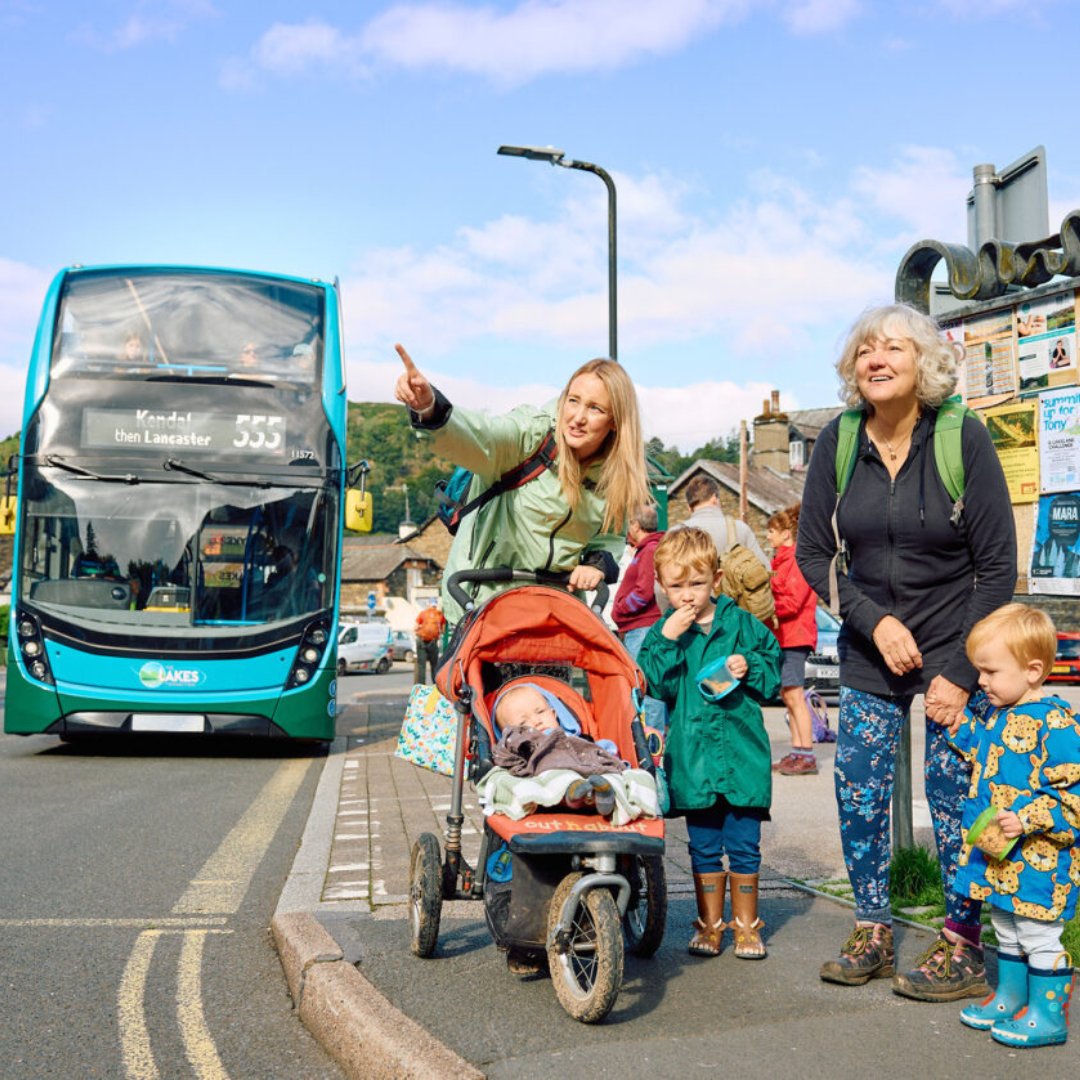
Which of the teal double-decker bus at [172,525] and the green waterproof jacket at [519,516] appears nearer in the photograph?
the green waterproof jacket at [519,516]

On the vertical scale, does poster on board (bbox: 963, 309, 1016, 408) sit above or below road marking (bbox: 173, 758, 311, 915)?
above

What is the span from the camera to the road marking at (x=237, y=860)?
5.94m

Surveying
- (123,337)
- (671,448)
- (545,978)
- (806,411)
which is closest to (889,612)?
(545,978)

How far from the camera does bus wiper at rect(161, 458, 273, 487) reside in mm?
12203

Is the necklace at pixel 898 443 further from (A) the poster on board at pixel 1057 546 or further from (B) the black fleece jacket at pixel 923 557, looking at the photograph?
(A) the poster on board at pixel 1057 546

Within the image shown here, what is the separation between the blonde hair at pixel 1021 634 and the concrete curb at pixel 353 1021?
6.01ft

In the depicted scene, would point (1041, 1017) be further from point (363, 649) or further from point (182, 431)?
point (363, 649)

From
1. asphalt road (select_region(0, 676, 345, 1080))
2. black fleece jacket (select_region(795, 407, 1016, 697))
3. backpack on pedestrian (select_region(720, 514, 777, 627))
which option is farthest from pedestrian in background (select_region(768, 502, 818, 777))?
black fleece jacket (select_region(795, 407, 1016, 697))

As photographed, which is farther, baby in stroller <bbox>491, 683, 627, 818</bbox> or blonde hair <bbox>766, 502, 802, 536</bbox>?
blonde hair <bbox>766, 502, 802, 536</bbox>

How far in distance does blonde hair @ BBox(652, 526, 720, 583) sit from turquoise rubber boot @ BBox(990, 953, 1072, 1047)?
1750 mm

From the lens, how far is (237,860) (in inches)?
277

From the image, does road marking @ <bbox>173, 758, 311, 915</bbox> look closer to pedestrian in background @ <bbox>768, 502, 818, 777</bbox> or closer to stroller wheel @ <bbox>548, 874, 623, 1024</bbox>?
stroller wheel @ <bbox>548, 874, 623, 1024</bbox>

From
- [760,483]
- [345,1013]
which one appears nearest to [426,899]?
[345,1013]

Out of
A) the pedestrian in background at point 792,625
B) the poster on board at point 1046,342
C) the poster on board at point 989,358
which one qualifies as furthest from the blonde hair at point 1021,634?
the pedestrian in background at point 792,625
